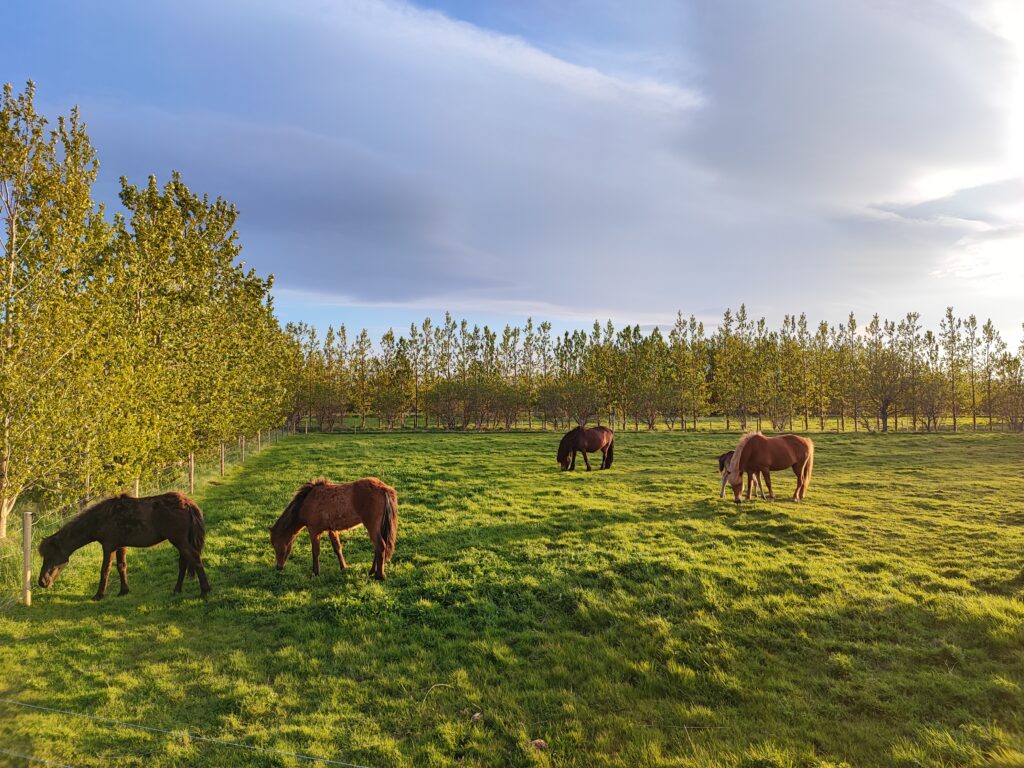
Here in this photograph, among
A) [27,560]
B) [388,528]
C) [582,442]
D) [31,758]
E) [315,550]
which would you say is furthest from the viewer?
[582,442]

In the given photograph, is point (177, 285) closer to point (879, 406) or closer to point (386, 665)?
point (386, 665)

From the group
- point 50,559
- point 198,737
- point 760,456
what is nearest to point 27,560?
point 50,559

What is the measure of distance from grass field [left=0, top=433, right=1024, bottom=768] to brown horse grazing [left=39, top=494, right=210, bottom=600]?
52cm

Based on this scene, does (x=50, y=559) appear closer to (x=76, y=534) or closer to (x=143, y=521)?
(x=76, y=534)

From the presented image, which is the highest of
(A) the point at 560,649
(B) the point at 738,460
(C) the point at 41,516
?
(B) the point at 738,460

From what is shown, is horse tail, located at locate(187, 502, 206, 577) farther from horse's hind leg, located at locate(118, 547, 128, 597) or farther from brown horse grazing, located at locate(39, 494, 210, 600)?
horse's hind leg, located at locate(118, 547, 128, 597)

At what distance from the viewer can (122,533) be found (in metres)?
9.07

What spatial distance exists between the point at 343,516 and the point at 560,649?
17.3 ft

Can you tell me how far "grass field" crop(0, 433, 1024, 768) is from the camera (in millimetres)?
5148

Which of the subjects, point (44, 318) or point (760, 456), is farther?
point (760, 456)

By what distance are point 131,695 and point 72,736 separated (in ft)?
2.75

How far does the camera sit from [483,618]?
7930mm

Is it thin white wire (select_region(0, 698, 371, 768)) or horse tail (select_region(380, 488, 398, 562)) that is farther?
horse tail (select_region(380, 488, 398, 562))

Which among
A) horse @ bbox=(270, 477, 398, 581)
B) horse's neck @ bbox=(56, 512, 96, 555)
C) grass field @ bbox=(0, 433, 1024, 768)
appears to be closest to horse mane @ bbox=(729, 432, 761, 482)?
grass field @ bbox=(0, 433, 1024, 768)
